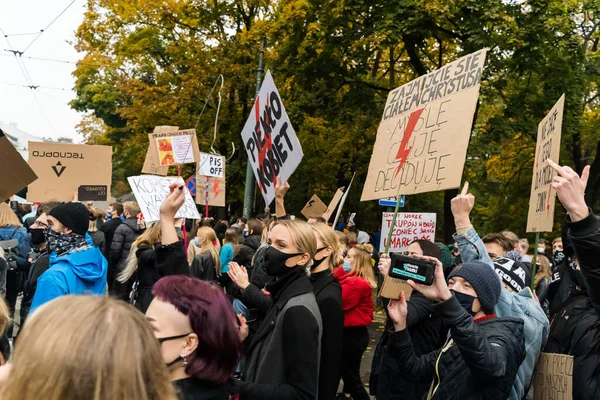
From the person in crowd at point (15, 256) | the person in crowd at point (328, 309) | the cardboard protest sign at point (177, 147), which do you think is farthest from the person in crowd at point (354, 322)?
the person in crowd at point (15, 256)

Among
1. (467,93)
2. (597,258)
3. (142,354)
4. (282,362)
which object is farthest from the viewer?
(467,93)

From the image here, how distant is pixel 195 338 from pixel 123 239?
23.8 ft

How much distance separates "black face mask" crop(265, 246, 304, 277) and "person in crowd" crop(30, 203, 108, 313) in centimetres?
120

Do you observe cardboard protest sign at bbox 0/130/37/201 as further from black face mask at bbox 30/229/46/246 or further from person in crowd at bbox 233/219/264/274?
person in crowd at bbox 233/219/264/274

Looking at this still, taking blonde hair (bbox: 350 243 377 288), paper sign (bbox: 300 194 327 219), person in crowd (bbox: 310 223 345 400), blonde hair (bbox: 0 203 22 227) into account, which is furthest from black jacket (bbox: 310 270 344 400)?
paper sign (bbox: 300 194 327 219)

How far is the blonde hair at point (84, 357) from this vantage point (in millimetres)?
1364

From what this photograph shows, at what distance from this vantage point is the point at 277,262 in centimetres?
371

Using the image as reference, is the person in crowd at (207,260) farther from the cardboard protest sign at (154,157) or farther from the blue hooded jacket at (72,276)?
the blue hooded jacket at (72,276)

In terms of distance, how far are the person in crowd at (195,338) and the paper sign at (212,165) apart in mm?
10782

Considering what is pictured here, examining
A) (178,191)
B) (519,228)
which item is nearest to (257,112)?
(178,191)

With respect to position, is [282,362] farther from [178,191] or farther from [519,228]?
[519,228]

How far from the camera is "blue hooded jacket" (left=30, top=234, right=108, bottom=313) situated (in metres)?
3.89

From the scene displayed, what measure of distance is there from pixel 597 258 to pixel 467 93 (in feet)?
6.64

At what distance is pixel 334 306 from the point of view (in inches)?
160
